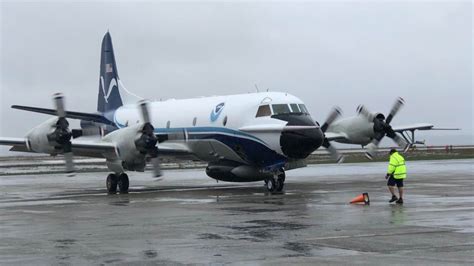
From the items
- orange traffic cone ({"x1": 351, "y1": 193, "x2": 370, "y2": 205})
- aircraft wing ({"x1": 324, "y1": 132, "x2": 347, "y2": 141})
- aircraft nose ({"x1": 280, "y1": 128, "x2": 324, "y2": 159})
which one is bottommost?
orange traffic cone ({"x1": 351, "y1": 193, "x2": 370, "y2": 205})

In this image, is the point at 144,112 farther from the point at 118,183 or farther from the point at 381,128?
the point at 381,128

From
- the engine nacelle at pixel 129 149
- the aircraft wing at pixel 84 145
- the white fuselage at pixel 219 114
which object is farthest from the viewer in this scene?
the white fuselage at pixel 219 114

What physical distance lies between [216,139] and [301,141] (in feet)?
14.1

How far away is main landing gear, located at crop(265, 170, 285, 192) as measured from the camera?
2373 centimetres

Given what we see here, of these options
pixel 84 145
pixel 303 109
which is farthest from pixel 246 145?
pixel 84 145

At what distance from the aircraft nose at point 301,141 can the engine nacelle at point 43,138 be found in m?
7.75

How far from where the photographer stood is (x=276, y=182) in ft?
77.9

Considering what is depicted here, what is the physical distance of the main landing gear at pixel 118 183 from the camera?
25828 millimetres

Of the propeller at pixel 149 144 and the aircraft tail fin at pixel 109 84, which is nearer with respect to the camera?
the propeller at pixel 149 144

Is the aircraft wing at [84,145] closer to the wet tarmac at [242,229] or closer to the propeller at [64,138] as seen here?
the propeller at [64,138]

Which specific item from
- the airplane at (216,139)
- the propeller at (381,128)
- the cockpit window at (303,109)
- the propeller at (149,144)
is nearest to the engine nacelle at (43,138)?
the airplane at (216,139)

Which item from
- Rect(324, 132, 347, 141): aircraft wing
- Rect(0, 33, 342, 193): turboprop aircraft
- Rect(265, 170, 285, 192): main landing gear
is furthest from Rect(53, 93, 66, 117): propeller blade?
Rect(324, 132, 347, 141): aircraft wing

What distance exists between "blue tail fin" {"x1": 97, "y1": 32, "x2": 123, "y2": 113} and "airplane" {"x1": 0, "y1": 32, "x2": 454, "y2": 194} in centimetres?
474

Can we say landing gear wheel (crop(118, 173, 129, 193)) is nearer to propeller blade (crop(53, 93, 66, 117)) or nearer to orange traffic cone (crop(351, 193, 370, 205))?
propeller blade (crop(53, 93, 66, 117))
